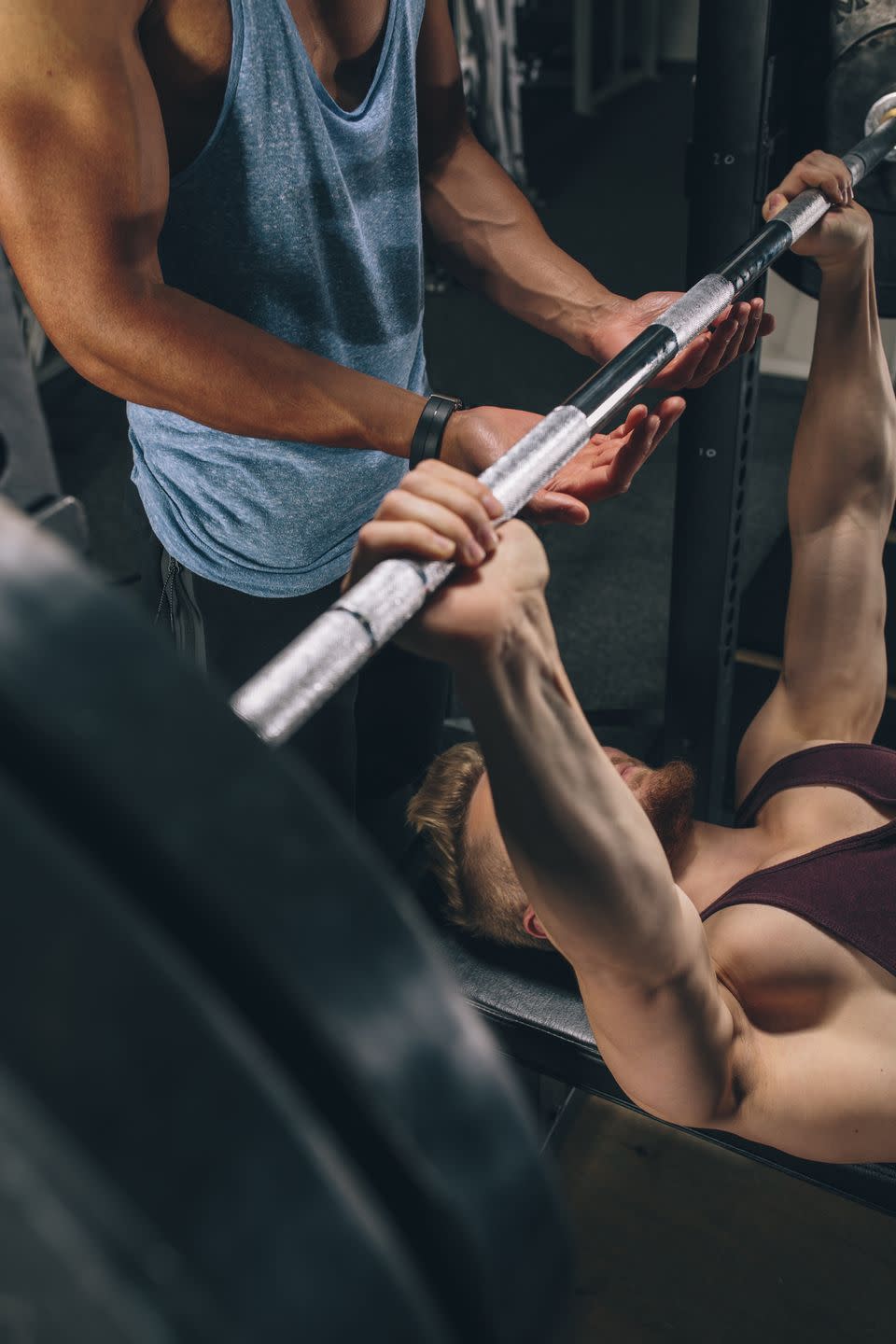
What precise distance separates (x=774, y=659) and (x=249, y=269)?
4.30ft

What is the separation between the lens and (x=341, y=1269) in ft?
0.92

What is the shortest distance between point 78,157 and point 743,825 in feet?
3.73

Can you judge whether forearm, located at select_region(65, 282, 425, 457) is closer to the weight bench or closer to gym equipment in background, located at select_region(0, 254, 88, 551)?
gym equipment in background, located at select_region(0, 254, 88, 551)

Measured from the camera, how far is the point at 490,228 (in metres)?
1.47

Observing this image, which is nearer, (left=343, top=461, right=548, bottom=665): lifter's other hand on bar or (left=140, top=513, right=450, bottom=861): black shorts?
(left=343, top=461, right=548, bottom=665): lifter's other hand on bar

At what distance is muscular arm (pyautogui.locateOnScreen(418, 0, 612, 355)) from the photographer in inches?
55.9

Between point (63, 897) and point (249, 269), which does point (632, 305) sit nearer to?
point (249, 269)

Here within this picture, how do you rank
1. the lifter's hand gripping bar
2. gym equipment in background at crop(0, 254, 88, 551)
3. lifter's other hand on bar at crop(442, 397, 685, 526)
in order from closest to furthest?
gym equipment in background at crop(0, 254, 88, 551), the lifter's hand gripping bar, lifter's other hand on bar at crop(442, 397, 685, 526)

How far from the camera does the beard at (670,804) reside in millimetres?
1421

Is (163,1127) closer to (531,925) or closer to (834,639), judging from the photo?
(531,925)

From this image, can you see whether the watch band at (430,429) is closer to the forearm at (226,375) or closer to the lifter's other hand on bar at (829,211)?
the forearm at (226,375)

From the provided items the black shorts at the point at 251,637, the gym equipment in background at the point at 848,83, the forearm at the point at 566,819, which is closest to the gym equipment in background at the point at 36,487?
the forearm at the point at 566,819

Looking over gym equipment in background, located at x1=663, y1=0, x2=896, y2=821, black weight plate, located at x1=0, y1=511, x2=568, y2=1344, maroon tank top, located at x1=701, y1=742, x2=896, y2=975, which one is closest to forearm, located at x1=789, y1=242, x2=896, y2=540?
gym equipment in background, located at x1=663, y1=0, x2=896, y2=821

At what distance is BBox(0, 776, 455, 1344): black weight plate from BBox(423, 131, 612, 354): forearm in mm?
1277
